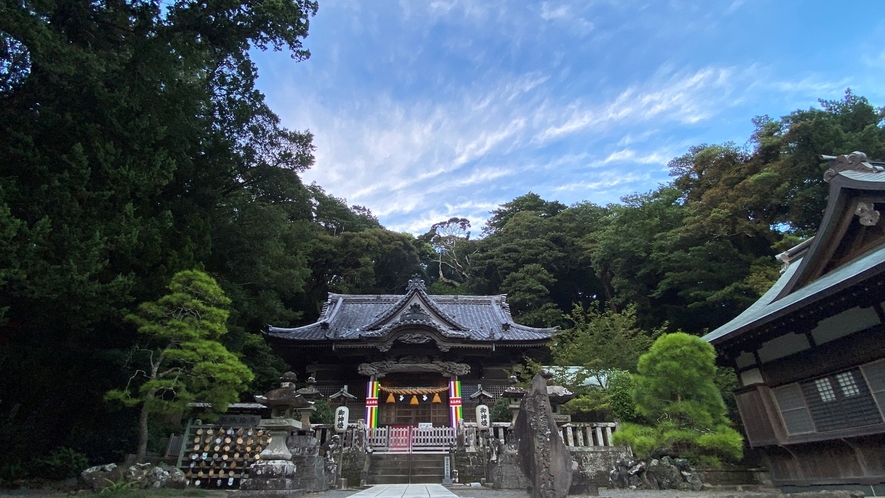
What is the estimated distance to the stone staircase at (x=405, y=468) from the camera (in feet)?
39.2

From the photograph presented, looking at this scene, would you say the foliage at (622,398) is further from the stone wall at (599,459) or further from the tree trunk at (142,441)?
the tree trunk at (142,441)

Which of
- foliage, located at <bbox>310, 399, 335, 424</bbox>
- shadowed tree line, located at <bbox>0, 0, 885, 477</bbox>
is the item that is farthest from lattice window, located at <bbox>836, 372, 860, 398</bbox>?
foliage, located at <bbox>310, 399, 335, 424</bbox>

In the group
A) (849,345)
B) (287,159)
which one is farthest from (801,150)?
(287,159)

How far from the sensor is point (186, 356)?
32.7 feet

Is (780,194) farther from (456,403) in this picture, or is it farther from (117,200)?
(117,200)

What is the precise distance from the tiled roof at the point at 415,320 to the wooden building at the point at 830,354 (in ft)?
28.6

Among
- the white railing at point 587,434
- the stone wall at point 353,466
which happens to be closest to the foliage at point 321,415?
the stone wall at point 353,466

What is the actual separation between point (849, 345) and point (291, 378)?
11426 millimetres

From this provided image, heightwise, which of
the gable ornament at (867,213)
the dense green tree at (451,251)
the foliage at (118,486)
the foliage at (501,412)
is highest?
the dense green tree at (451,251)

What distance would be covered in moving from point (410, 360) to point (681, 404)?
1085cm

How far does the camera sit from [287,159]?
617 inches

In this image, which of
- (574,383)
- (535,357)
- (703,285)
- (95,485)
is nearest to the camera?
(95,485)

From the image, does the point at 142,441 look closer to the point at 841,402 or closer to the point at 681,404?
the point at 681,404

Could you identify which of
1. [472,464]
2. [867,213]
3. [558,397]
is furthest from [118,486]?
[867,213]
